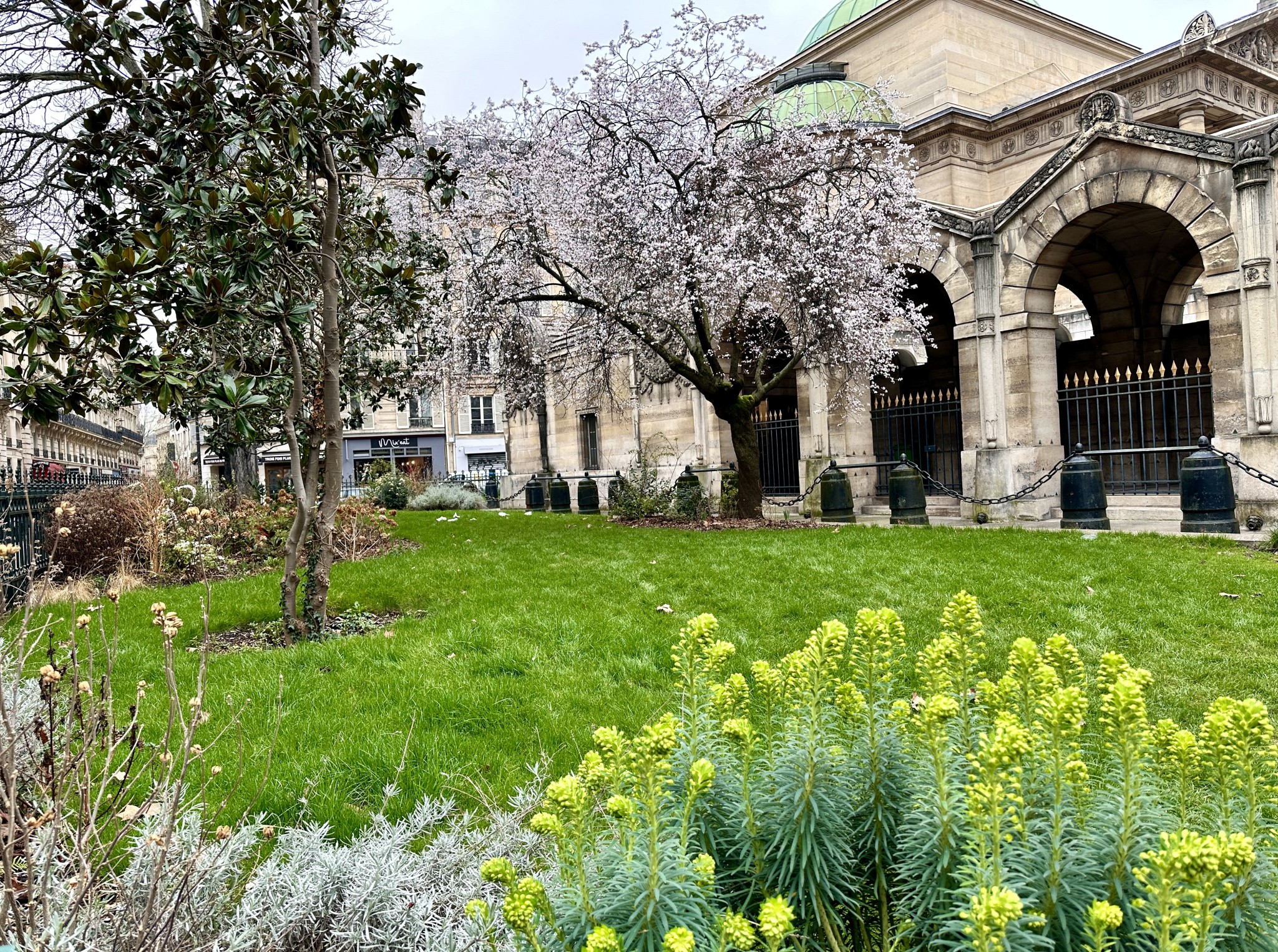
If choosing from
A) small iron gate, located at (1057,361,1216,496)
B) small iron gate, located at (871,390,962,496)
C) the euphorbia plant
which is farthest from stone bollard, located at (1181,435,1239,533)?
the euphorbia plant

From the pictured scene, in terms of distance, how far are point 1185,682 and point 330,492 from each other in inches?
257

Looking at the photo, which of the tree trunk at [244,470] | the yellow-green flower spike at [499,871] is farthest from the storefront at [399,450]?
the yellow-green flower spike at [499,871]

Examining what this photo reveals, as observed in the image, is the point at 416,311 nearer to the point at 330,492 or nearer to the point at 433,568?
the point at 330,492

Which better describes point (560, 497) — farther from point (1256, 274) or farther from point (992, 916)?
point (992, 916)

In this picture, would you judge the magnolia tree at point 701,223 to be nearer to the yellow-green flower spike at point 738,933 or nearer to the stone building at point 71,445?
the yellow-green flower spike at point 738,933

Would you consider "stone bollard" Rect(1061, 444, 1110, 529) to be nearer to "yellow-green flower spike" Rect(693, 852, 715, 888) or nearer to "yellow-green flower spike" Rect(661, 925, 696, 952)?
"yellow-green flower spike" Rect(693, 852, 715, 888)

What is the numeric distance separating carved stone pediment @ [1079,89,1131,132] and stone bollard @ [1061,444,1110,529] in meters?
5.49

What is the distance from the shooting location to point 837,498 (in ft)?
47.6

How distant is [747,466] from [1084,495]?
563cm

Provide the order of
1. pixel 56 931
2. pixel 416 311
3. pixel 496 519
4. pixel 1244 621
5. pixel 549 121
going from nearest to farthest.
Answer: pixel 56 931 < pixel 1244 621 < pixel 416 311 < pixel 549 121 < pixel 496 519

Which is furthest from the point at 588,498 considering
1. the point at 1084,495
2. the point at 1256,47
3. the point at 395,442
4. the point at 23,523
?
the point at 395,442

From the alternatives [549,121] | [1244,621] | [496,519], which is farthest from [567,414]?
[1244,621]

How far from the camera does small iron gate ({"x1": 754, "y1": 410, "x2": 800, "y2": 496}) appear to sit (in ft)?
66.8

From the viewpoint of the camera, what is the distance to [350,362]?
1076 cm
